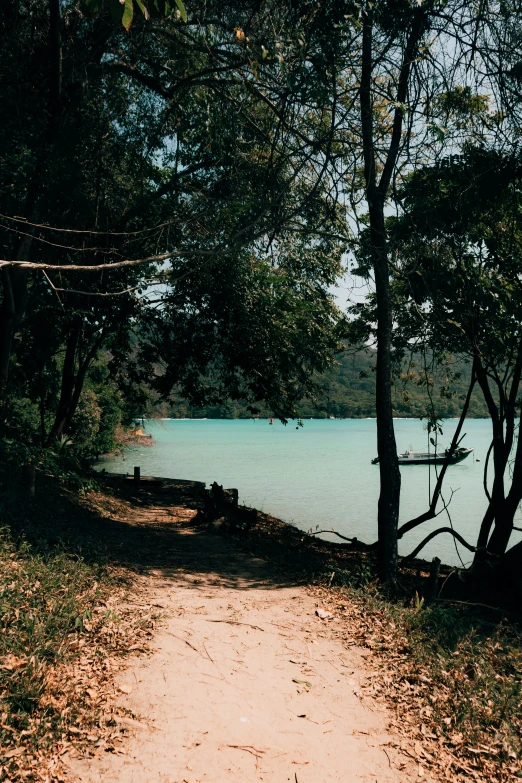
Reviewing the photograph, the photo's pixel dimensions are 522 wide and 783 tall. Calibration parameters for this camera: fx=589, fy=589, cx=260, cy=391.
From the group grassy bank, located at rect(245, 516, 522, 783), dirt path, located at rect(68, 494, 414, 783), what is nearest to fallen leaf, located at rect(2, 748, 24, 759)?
dirt path, located at rect(68, 494, 414, 783)

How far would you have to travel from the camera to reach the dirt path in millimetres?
3643

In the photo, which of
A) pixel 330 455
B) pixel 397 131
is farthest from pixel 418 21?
pixel 330 455

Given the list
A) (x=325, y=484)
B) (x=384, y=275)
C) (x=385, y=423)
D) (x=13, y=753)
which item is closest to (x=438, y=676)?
(x=13, y=753)

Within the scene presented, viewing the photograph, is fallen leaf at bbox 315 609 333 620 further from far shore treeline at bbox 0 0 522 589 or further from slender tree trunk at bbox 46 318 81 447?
slender tree trunk at bbox 46 318 81 447

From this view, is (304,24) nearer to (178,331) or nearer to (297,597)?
(297,597)

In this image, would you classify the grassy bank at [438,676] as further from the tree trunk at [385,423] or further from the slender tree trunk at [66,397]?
the slender tree trunk at [66,397]

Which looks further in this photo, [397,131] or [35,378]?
[35,378]

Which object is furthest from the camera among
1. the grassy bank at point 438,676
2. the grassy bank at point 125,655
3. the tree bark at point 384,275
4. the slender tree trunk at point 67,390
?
the slender tree trunk at point 67,390

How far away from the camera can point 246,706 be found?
4.37 metres

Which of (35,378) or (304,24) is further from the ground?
(304,24)

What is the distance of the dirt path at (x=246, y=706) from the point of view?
12.0ft

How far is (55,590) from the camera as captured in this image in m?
5.55

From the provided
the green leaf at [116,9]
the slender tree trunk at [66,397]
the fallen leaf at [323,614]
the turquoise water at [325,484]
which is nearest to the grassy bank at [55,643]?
the fallen leaf at [323,614]

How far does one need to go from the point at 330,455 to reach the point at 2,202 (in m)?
47.6
